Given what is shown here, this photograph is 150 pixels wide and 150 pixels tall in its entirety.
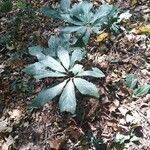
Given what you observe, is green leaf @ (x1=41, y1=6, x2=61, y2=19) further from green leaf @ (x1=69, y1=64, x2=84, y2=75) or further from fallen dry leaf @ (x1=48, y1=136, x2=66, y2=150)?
fallen dry leaf @ (x1=48, y1=136, x2=66, y2=150)

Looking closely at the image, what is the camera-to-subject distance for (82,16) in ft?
9.04

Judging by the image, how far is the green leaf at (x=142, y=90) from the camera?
2.56 meters

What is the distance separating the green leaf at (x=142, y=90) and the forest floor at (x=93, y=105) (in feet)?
0.13

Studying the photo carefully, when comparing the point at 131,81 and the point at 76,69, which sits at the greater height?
the point at 76,69

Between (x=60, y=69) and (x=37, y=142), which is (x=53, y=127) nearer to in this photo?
(x=37, y=142)

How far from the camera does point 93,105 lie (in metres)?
2.54

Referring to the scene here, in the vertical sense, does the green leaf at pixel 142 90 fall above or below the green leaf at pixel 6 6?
below

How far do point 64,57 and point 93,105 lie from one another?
43cm

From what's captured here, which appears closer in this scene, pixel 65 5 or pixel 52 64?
pixel 52 64

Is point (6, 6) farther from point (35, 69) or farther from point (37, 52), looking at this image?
point (35, 69)

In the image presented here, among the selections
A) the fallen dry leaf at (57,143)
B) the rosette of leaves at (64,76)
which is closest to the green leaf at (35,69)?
the rosette of leaves at (64,76)

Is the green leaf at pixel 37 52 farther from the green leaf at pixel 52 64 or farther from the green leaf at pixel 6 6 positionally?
the green leaf at pixel 6 6

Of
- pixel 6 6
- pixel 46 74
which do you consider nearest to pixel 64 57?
pixel 46 74

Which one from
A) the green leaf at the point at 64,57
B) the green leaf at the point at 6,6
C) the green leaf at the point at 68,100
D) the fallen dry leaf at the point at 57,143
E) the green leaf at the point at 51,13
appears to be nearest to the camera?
the green leaf at the point at 68,100
